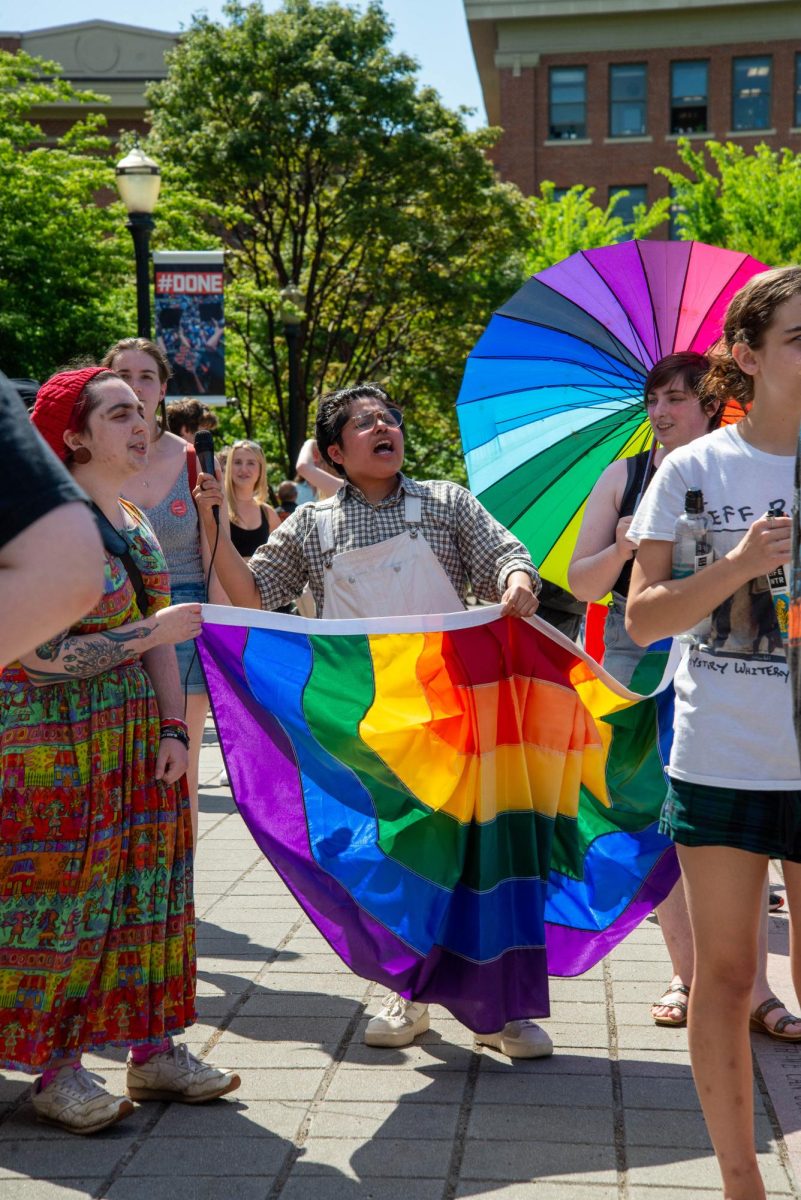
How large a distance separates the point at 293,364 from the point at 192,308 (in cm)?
1129

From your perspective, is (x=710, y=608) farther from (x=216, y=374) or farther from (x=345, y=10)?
(x=345, y=10)

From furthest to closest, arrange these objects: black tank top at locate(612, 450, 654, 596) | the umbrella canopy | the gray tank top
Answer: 1. the gray tank top
2. the umbrella canopy
3. black tank top at locate(612, 450, 654, 596)

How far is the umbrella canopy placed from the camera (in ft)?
17.5

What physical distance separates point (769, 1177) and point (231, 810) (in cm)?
570

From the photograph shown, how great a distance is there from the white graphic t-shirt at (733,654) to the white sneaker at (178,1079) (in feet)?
5.76

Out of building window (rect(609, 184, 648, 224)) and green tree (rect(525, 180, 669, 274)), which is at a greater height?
building window (rect(609, 184, 648, 224))

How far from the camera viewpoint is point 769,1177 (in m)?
3.58

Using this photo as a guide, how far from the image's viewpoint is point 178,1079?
4.18 m

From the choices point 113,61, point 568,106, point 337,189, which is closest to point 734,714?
point 337,189

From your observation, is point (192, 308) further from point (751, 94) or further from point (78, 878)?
point (751, 94)

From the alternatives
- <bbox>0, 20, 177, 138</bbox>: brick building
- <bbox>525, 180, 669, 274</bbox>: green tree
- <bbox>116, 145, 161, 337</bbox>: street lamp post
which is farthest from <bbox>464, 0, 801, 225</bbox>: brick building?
<bbox>116, 145, 161, 337</bbox>: street lamp post

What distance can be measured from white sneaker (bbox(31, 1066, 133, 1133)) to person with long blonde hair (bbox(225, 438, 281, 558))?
5.75m

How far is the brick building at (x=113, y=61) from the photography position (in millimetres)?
50438

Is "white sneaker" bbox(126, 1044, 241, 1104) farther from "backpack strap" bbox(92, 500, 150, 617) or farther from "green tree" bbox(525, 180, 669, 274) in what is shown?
"green tree" bbox(525, 180, 669, 274)
